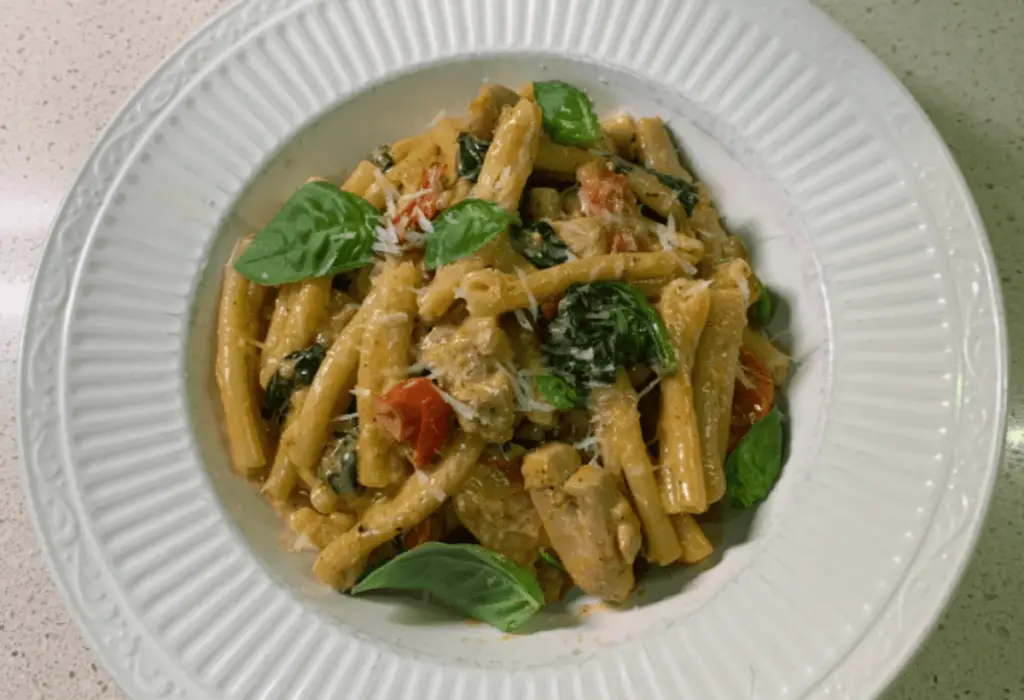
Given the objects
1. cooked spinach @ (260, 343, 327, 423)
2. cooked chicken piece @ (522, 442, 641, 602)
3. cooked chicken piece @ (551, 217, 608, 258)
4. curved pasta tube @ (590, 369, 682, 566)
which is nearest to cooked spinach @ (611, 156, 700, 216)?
cooked chicken piece @ (551, 217, 608, 258)

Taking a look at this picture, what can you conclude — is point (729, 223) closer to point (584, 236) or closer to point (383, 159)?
point (584, 236)

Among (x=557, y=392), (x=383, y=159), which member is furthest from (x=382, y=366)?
(x=383, y=159)

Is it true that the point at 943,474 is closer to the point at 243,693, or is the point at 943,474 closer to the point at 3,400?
the point at 243,693

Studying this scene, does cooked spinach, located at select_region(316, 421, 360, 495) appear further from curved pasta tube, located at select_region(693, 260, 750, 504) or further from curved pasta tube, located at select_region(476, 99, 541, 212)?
curved pasta tube, located at select_region(693, 260, 750, 504)

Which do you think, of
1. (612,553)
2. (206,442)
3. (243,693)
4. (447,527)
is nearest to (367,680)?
(243,693)

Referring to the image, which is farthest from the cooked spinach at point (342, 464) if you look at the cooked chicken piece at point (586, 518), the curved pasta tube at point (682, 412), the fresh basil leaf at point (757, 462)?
the fresh basil leaf at point (757, 462)

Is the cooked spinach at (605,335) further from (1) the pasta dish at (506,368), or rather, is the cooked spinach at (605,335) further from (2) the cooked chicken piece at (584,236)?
(2) the cooked chicken piece at (584,236)
